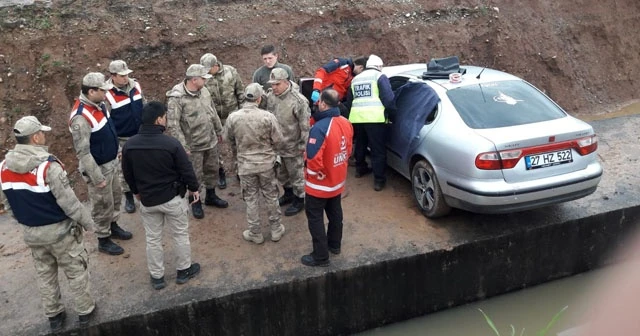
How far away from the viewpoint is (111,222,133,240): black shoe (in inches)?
205

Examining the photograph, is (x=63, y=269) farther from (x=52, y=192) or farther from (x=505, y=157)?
(x=505, y=157)

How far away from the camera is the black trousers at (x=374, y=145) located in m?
5.78

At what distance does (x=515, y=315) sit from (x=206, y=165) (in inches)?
150

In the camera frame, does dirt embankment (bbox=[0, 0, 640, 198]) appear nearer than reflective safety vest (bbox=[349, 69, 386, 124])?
No

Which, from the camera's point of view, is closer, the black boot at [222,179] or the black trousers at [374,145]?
the black trousers at [374,145]

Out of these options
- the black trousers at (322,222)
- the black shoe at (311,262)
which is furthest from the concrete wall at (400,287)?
the black trousers at (322,222)

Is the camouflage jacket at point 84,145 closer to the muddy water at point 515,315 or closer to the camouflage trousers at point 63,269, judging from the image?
the camouflage trousers at point 63,269

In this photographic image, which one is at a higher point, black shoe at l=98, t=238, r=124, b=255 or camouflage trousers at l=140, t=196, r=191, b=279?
camouflage trousers at l=140, t=196, r=191, b=279

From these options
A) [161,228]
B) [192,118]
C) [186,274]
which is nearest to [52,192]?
[161,228]

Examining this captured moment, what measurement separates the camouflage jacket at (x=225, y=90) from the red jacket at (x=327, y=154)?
196 centimetres

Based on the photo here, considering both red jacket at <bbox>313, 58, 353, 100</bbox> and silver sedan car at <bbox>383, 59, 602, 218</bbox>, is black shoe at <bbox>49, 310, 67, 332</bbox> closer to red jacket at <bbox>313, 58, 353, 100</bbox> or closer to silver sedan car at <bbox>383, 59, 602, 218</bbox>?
silver sedan car at <bbox>383, 59, 602, 218</bbox>

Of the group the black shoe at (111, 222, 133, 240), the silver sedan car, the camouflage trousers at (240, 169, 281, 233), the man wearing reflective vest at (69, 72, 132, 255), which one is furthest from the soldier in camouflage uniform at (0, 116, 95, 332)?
the silver sedan car

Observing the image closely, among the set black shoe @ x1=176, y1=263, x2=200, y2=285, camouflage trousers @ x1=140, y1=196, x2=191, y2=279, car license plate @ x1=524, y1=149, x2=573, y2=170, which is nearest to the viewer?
camouflage trousers @ x1=140, y1=196, x2=191, y2=279

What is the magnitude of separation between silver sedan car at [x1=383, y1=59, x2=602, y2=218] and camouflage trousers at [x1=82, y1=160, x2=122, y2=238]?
3244mm
